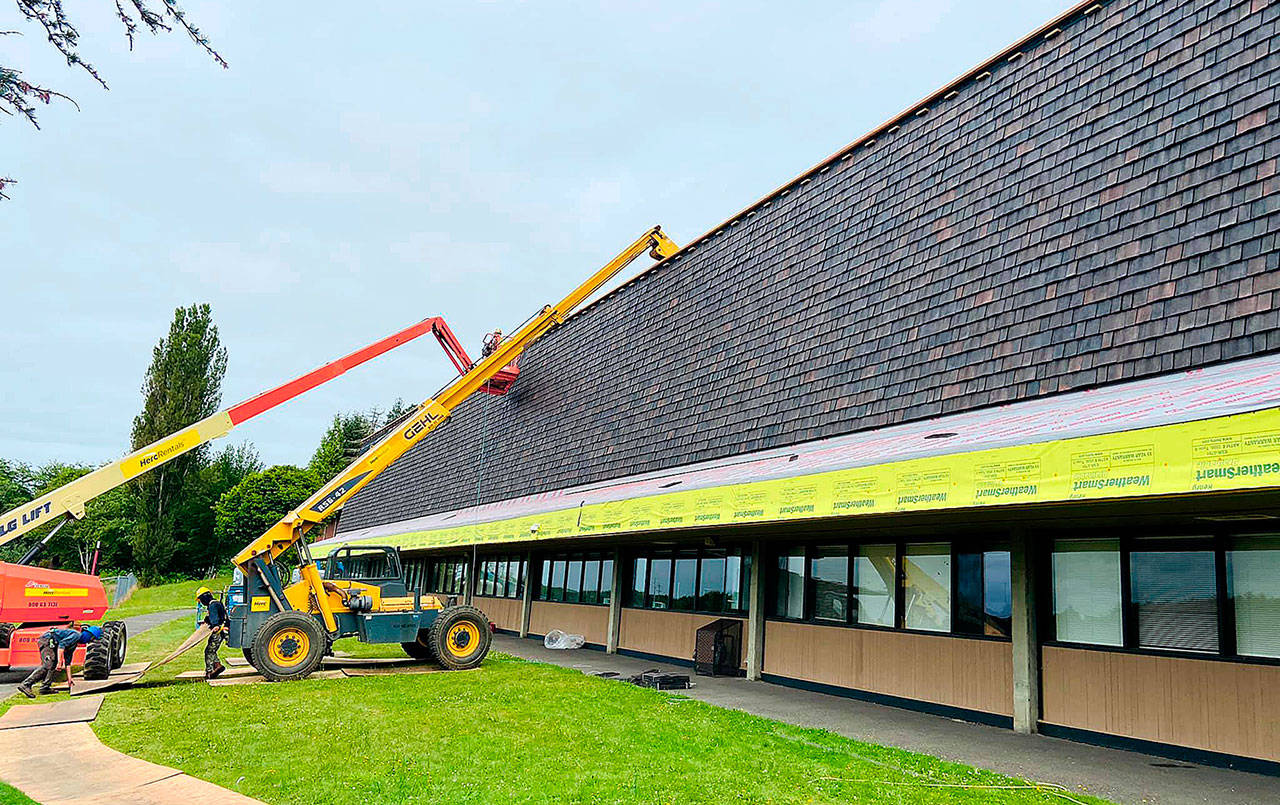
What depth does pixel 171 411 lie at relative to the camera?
55219 mm

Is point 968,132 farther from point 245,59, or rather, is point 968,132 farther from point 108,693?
point 108,693

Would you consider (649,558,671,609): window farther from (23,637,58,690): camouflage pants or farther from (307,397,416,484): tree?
(307,397,416,484): tree

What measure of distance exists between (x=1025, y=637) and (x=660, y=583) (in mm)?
8831

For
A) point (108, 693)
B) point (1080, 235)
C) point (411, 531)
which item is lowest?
point (108, 693)

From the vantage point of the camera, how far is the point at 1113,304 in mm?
8758

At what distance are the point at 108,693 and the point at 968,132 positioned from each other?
589 inches

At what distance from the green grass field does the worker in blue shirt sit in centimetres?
112

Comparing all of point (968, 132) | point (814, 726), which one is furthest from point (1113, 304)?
point (814, 726)

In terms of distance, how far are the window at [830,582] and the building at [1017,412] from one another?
0.04 m

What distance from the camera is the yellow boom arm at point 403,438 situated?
1492 centimetres

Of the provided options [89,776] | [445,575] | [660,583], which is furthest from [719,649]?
[445,575]

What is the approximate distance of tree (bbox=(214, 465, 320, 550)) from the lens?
58.3 m

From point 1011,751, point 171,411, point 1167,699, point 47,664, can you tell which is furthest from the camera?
point 171,411

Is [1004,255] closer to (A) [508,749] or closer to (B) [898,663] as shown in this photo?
(B) [898,663]
